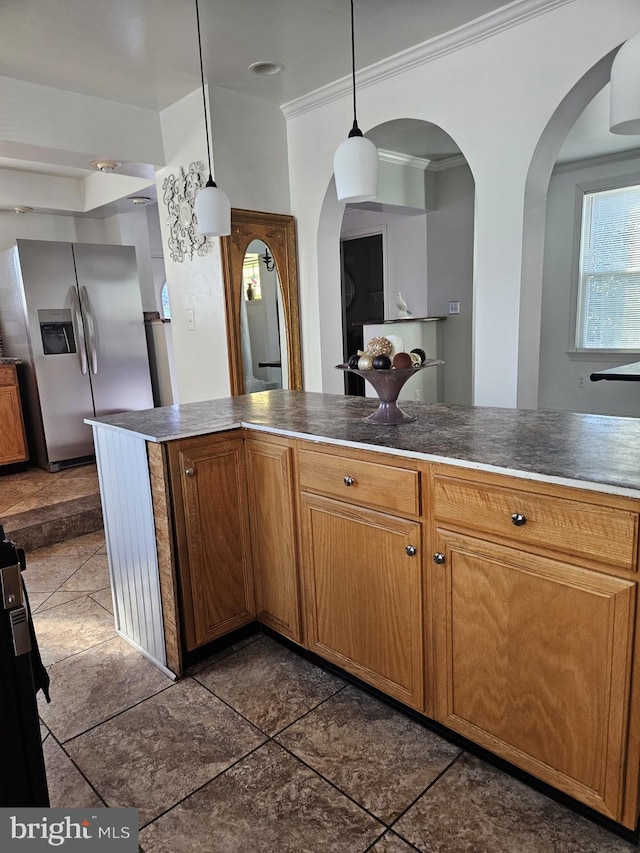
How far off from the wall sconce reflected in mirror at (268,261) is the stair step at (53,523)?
194 cm

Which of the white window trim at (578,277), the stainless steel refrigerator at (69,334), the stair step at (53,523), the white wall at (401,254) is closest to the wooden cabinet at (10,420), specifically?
the stainless steel refrigerator at (69,334)

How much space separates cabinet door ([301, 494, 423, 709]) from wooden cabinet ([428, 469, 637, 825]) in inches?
3.5

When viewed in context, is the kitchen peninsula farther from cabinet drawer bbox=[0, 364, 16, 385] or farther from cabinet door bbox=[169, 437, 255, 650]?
cabinet drawer bbox=[0, 364, 16, 385]

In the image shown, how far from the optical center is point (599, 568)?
1.23 m

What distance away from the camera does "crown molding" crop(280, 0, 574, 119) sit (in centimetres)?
261

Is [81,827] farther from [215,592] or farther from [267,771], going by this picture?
[215,592]

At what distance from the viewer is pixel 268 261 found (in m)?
3.86

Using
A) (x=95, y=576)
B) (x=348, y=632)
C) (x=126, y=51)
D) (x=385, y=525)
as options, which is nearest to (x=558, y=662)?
(x=385, y=525)

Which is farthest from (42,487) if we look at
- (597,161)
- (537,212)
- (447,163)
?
(597,161)

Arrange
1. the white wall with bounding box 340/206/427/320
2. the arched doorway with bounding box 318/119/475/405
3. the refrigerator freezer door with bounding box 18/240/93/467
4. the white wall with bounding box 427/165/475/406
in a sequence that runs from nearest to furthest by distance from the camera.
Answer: the refrigerator freezer door with bounding box 18/240/93/467
the arched doorway with bounding box 318/119/475/405
the white wall with bounding box 427/165/475/406
the white wall with bounding box 340/206/427/320

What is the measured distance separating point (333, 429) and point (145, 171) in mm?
2945

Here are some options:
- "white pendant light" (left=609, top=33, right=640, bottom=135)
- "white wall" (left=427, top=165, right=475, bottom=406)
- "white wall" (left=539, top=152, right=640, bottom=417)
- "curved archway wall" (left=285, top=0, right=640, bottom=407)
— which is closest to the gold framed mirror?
"curved archway wall" (left=285, top=0, right=640, bottom=407)

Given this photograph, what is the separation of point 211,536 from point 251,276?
219 centimetres

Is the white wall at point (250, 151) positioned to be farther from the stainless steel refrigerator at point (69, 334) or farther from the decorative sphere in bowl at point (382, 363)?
the decorative sphere in bowl at point (382, 363)
